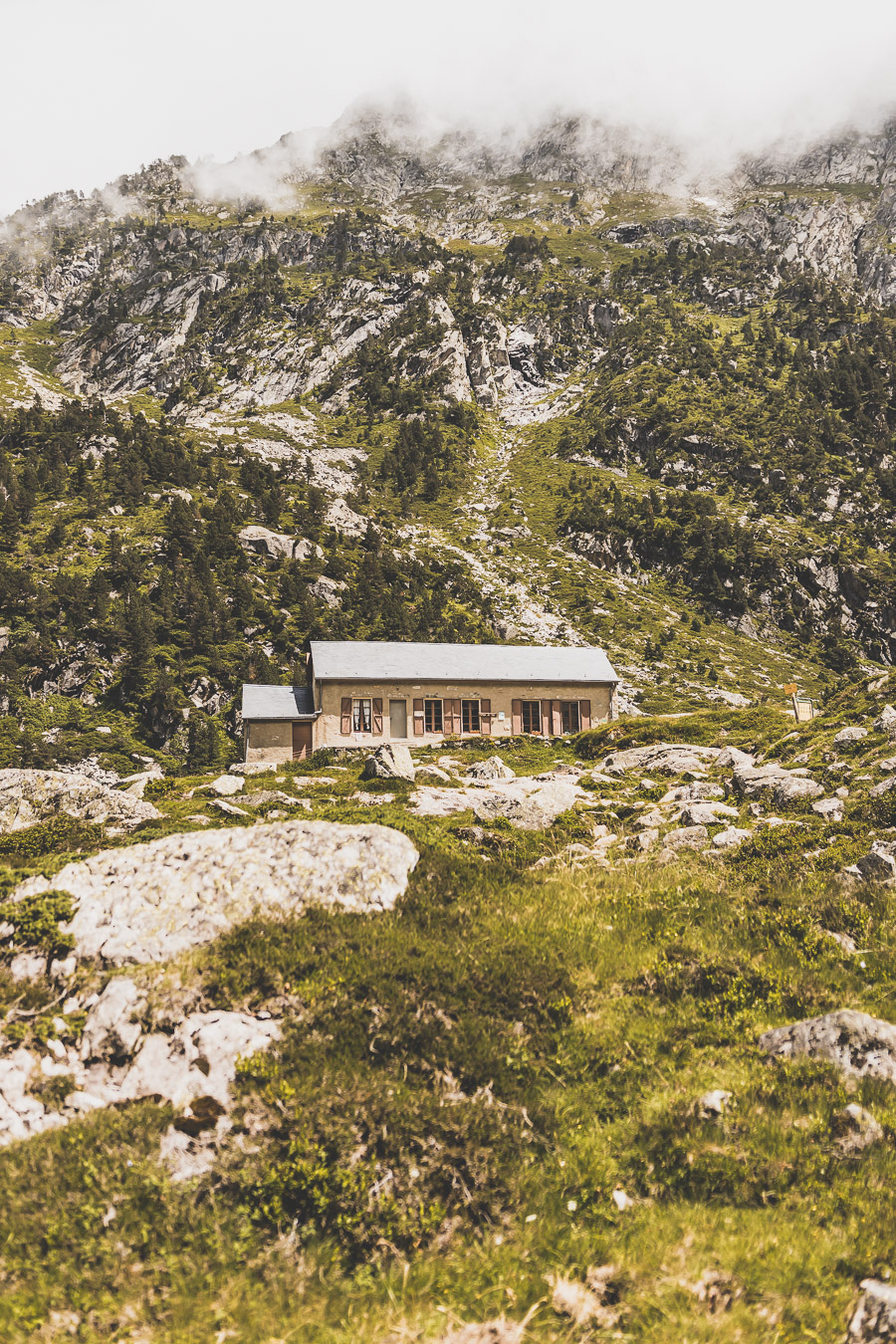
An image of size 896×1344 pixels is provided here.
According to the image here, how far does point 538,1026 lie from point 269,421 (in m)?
175

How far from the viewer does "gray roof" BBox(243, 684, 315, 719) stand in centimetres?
4606

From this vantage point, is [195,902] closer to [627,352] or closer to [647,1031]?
[647,1031]

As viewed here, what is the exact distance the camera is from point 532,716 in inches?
1993

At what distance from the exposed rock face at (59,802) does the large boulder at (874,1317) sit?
16302 millimetres

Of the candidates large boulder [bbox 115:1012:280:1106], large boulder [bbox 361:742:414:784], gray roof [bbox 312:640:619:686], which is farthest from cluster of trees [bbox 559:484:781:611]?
large boulder [bbox 115:1012:280:1106]

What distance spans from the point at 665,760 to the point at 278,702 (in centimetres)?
2745

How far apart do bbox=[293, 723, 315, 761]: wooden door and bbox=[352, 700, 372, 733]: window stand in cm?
291

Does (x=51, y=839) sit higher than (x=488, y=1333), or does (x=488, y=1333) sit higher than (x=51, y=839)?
(x=51, y=839)

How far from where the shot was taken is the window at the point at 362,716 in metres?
46.6

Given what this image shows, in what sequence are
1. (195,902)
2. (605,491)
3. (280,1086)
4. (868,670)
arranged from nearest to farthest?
(280,1086) < (195,902) < (868,670) < (605,491)

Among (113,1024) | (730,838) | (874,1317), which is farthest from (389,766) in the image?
(874,1317)

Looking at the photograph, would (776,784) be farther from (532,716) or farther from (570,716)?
(570,716)

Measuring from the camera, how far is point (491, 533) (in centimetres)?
12612

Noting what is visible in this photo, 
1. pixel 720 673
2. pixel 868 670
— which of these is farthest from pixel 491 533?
pixel 868 670
